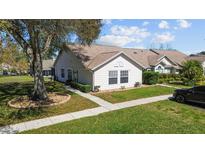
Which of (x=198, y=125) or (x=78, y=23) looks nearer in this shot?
(x=198, y=125)

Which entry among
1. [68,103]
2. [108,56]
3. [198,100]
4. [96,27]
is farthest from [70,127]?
[108,56]

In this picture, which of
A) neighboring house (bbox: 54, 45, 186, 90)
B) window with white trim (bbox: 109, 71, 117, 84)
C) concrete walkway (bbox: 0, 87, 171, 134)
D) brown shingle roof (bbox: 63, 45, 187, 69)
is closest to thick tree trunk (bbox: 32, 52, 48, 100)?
concrete walkway (bbox: 0, 87, 171, 134)

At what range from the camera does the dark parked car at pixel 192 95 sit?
46.9ft

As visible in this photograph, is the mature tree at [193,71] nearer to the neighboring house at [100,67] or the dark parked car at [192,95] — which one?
the neighboring house at [100,67]

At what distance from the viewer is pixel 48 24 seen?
11227 millimetres

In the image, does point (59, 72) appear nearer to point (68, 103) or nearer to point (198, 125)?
point (68, 103)

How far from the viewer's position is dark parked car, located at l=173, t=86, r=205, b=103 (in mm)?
14292

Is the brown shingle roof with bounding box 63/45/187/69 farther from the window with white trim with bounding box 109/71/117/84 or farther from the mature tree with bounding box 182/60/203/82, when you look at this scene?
the mature tree with bounding box 182/60/203/82

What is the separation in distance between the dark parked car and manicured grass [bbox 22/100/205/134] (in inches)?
43.3

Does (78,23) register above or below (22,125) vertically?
above

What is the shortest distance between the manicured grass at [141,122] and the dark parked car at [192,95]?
110cm

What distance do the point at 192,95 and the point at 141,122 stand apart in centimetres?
647

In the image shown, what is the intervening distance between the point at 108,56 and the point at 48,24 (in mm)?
11506

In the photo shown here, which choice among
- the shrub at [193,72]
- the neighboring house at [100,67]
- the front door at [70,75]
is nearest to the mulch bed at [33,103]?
the neighboring house at [100,67]
